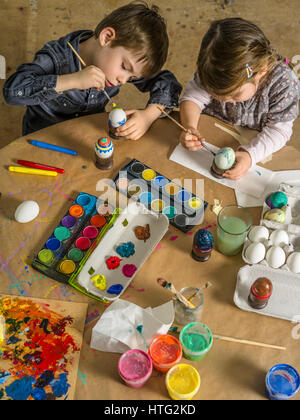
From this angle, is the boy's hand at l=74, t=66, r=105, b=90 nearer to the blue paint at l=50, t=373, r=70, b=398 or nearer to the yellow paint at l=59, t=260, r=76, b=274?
the yellow paint at l=59, t=260, r=76, b=274

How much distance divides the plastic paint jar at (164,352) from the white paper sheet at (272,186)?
501 mm

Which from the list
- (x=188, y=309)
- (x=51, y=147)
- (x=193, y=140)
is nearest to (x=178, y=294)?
(x=188, y=309)

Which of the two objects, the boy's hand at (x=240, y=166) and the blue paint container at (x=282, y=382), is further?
the boy's hand at (x=240, y=166)

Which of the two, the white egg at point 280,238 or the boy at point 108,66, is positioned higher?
the boy at point 108,66

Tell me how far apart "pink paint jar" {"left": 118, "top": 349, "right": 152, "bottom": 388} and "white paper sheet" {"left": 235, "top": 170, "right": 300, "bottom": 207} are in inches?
22.6

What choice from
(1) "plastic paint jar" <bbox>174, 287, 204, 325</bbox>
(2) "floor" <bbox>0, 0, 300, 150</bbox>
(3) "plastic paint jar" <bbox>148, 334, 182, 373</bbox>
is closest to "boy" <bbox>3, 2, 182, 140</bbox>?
(1) "plastic paint jar" <bbox>174, 287, 204, 325</bbox>

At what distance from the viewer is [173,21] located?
3.03m

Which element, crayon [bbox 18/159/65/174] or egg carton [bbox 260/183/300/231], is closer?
egg carton [bbox 260/183/300/231]

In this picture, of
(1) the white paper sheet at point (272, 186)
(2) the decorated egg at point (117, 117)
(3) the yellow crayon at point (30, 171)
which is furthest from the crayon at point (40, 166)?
(1) the white paper sheet at point (272, 186)

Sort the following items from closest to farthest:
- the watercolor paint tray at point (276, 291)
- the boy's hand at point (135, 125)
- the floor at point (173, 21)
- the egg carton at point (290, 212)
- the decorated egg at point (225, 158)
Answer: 1. the watercolor paint tray at point (276, 291)
2. the egg carton at point (290, 212)
3. the decorated egg at point (225, 158)
4. the boy's hand at point (135, 125)
5. the floor at point (173, 21)

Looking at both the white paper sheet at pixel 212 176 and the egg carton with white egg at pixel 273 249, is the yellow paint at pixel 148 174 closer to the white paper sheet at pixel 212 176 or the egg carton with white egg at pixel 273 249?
the white paper sheet at pixel 212 176

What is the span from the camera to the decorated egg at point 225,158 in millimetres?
1457

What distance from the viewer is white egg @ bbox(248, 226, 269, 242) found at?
1.32 meters
